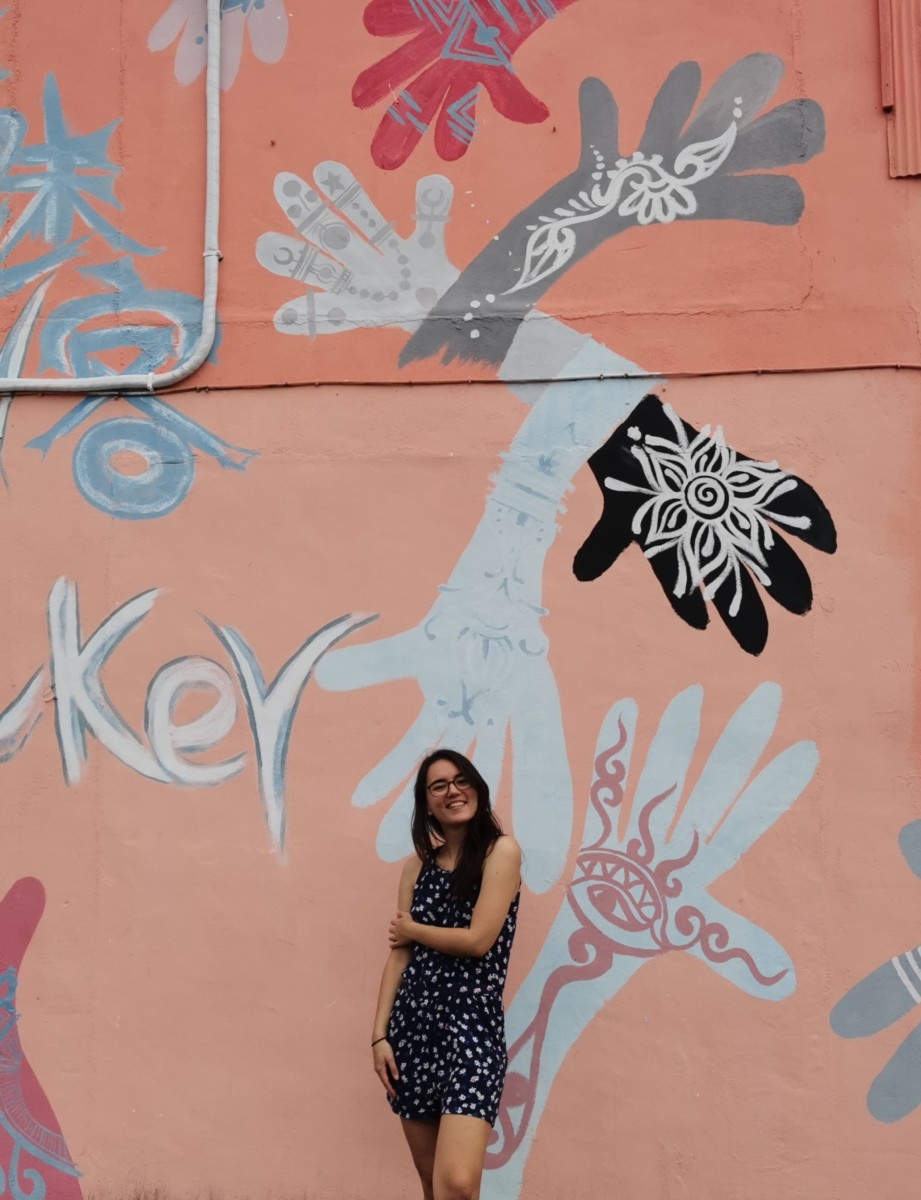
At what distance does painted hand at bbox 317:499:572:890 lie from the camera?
4.36m

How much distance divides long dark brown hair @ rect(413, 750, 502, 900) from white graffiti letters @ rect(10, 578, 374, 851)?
2.49 ft

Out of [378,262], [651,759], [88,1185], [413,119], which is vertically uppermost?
[413,119]

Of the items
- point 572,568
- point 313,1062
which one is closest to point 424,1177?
point 313,1062

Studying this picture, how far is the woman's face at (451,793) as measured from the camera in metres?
3.75

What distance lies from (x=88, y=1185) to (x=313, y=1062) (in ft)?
2.77

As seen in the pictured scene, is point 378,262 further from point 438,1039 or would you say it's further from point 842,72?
point 438,1039

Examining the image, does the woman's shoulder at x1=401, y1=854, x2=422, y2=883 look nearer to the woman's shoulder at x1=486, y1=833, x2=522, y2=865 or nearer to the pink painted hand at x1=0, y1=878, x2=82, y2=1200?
the woman's shoulder at x1=486, y1=833, x2=522, y2=865

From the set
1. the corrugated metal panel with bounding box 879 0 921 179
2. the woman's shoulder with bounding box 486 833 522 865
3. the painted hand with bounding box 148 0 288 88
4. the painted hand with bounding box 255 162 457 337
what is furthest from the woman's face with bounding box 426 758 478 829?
the painted hand with bounding box 148 0 288 88

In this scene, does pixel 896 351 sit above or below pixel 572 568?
above

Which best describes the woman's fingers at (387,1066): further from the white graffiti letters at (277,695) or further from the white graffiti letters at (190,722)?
the white graffiti letters at (190,722)

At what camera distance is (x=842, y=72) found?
4.55 metres

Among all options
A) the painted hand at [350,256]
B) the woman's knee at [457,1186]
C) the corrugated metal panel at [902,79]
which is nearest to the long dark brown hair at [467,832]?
the woman's knee at [457,1186]

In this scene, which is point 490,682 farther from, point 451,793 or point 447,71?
point 447,71

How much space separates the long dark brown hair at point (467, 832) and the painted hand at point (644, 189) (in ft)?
4.94
